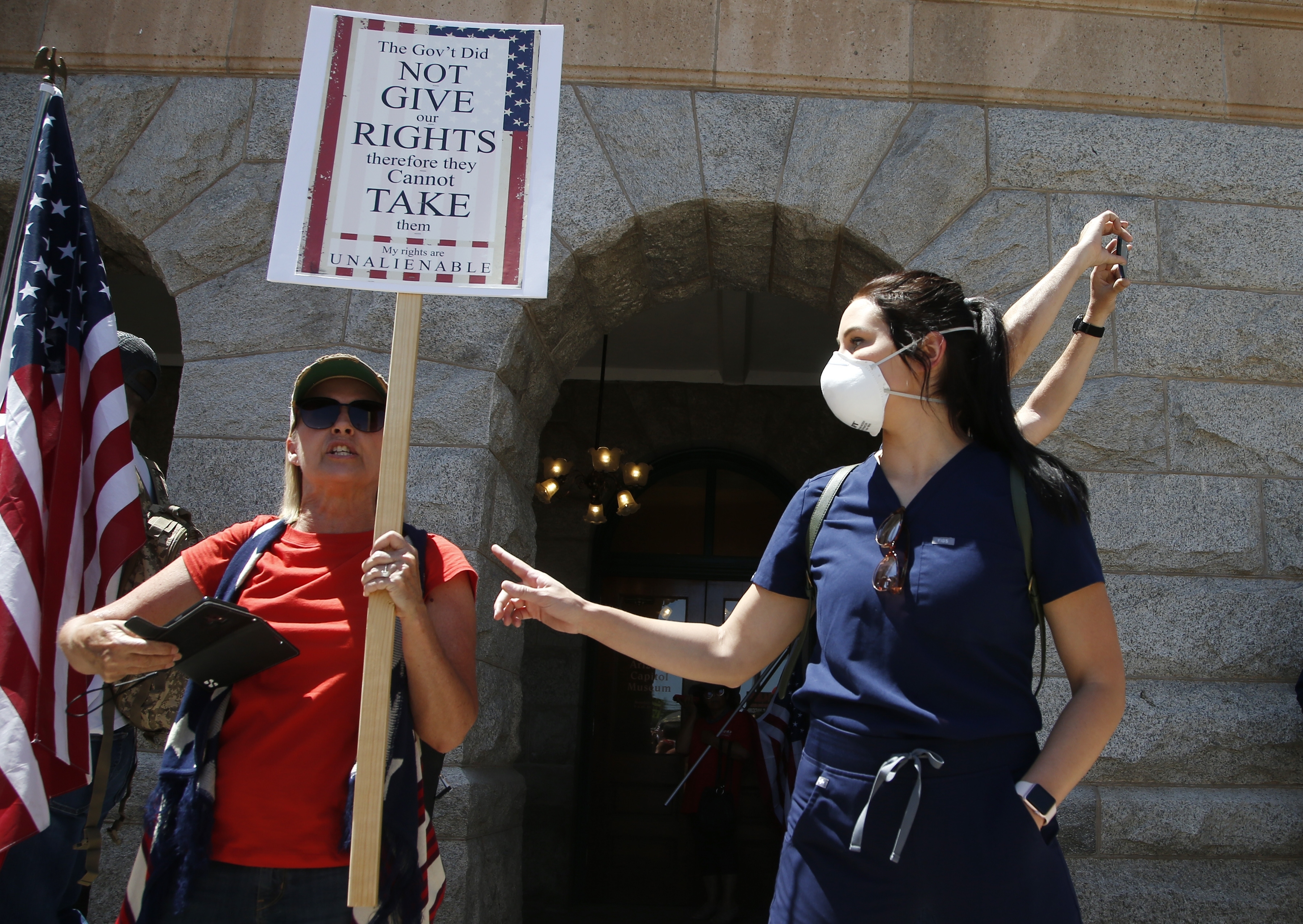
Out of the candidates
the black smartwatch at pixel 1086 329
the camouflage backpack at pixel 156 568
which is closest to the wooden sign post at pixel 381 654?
the camouflage backpack at pixel 156 568

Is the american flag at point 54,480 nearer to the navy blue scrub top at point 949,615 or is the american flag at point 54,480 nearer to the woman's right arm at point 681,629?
the woman's right arm at point 681,629

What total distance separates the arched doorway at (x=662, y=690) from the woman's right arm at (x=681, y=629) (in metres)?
5.70

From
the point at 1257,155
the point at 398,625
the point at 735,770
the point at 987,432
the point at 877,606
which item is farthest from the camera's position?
the point at 735,770

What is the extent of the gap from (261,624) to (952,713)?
1.33 meters

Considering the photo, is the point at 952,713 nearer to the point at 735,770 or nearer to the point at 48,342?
the point at 48,342

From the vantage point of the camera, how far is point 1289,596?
404cm

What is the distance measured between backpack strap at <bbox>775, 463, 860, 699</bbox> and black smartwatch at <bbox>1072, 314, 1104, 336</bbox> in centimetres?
64

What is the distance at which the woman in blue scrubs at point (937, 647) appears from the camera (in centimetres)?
161

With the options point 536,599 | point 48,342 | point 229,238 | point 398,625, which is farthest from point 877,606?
point 229,238

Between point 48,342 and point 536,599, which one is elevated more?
point 48,342

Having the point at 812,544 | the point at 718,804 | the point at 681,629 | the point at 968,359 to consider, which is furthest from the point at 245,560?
the point at 718,804

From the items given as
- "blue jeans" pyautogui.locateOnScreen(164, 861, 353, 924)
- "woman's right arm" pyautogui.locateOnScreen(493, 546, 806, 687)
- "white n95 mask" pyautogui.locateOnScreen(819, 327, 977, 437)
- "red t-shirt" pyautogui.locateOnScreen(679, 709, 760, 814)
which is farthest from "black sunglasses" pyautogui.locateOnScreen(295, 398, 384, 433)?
"red t-shirt" pyautogui.locateOnScreen(679, 709, 760, 814)

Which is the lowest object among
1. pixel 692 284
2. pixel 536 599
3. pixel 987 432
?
pixel 536 599

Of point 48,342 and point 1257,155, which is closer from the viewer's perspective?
point 48,342
